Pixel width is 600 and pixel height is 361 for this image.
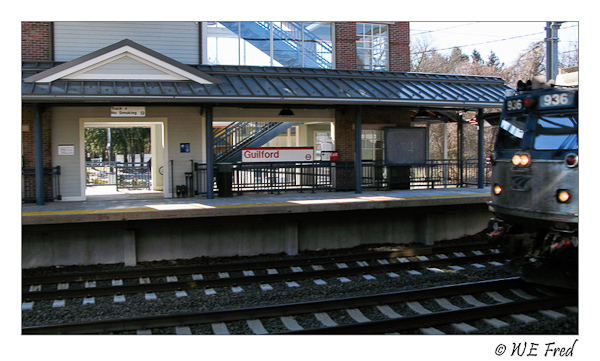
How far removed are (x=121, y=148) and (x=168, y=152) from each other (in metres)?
23.5

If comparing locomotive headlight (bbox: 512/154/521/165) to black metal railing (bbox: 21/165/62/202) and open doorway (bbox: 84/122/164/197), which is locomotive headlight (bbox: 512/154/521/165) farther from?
open doorway (bbox: 84/122/164/197)

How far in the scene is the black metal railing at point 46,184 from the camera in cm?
1290

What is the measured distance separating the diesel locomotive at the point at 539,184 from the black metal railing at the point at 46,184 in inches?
410

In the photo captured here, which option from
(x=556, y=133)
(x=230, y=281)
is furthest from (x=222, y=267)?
(x=556, y=133)

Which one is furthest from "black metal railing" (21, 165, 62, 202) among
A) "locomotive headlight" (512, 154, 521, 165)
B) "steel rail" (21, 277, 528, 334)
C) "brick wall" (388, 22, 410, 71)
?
"locomotive headlight" (512, 154, 521, 165)

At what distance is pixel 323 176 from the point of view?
14.9 m

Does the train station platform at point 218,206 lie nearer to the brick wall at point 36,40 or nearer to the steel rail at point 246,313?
the steel rail at point 246,313

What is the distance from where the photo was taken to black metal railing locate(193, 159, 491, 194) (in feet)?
46.0

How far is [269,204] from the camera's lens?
11.4 meters

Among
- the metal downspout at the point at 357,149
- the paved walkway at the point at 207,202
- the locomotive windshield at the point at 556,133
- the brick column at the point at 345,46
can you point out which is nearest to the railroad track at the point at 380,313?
the locomotive windshield at the point at 556,133

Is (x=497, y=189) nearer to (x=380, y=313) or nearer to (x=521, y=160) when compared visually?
(x=521, y=160)

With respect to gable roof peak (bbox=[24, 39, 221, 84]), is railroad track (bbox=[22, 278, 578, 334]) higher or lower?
lower

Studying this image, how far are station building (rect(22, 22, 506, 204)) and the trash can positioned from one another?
1.26 feet

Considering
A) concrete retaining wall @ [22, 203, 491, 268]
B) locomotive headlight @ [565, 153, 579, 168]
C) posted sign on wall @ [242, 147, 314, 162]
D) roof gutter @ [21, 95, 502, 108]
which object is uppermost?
roof gutter @ [21, 95, 502, 108]
